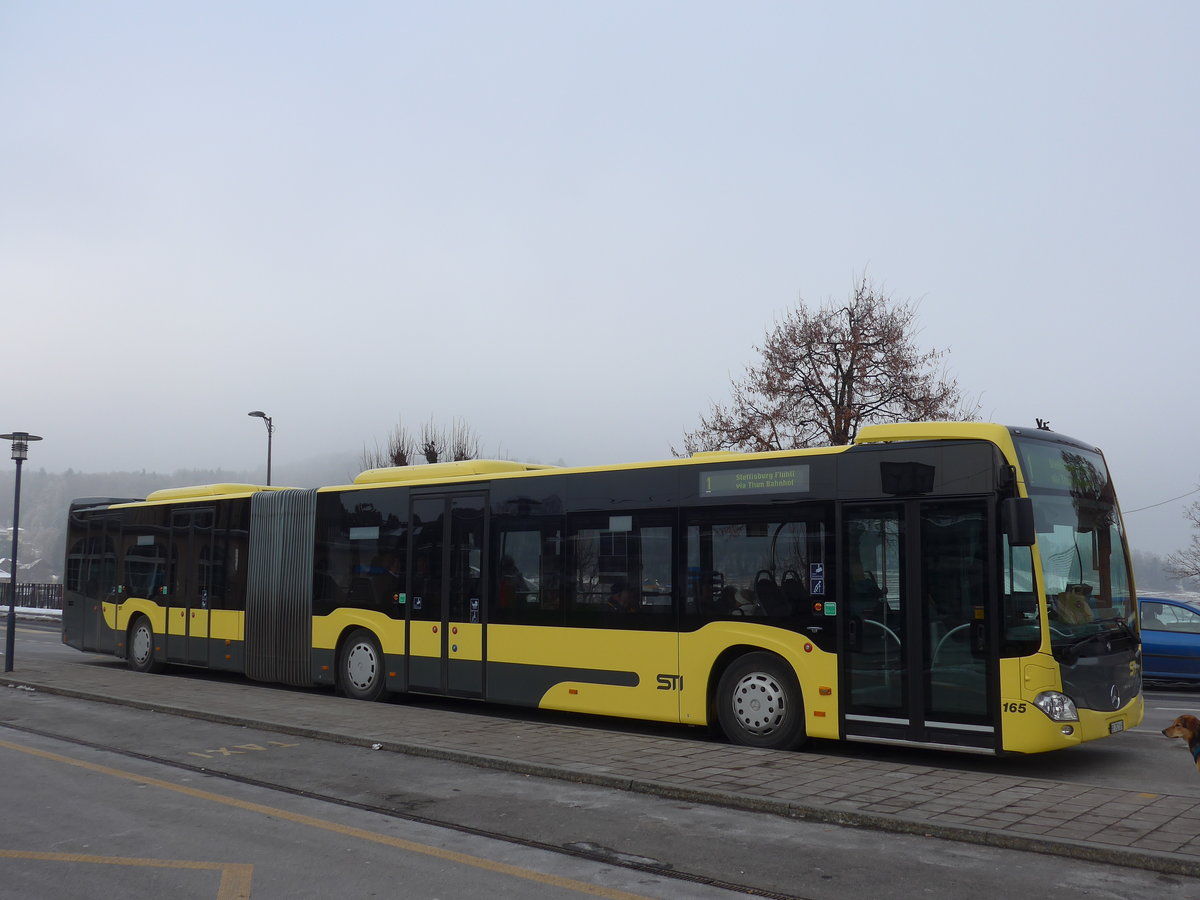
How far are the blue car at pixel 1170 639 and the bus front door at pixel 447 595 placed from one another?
10.6m

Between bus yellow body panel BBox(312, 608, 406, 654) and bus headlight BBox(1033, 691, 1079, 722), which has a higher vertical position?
bus yellow body panel BBox(312, 608, 406, 654)

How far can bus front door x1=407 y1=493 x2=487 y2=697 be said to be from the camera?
13.5 m

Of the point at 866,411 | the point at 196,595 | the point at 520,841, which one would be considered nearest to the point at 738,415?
the point at 866,411

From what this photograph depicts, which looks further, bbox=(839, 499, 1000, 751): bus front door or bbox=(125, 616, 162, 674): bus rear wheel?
bbox=(125, 616, 162, 674): bus rear wheel

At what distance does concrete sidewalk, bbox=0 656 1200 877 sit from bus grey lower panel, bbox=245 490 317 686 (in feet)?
6.21

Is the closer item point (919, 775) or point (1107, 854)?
point (1107, 854)

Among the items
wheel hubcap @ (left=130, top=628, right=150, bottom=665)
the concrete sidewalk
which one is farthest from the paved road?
wheel hubcap @ (left=130, top=628, right=150, bottom=665)

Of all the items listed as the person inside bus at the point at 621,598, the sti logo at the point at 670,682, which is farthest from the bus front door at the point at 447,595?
the sti logo at the point at 670,682

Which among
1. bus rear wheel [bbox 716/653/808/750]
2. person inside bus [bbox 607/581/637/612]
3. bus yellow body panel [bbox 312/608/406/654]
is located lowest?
bus rear wheel [bbox 716/653/808/750]

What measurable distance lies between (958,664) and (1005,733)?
676 mm

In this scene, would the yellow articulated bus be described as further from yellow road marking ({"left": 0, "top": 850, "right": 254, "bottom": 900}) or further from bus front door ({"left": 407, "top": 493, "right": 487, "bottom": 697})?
yellow road marking ({"left": 0, "top": 850, "right": 254, "bottom": 900})

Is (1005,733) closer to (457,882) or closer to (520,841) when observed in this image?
(520,841)

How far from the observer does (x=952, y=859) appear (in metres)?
6.45

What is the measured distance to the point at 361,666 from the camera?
592 inches
